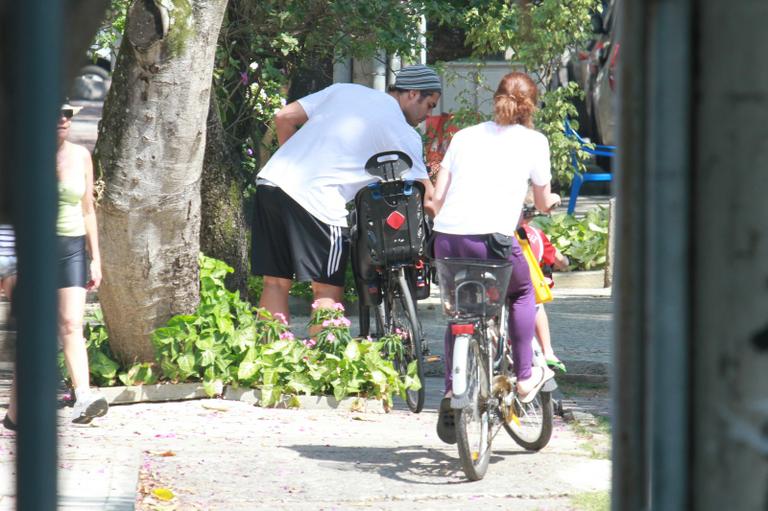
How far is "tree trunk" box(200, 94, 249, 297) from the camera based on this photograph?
8.44 m

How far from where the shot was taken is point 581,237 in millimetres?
12531

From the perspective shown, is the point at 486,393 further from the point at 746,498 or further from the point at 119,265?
the point at 746,498

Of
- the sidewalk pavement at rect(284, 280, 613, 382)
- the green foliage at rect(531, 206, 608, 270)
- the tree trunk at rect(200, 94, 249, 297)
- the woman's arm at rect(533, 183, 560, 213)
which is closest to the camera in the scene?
the woman's arm at rect(533, 183, 560, 213)

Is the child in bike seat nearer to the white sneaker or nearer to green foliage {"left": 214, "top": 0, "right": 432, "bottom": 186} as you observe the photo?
the white sneaker

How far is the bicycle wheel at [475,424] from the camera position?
16.8 feet

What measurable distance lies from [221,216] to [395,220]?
7.11 ft

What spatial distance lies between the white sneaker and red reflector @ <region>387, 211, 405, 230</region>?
67.8 inches

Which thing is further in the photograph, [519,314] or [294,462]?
[519,314]

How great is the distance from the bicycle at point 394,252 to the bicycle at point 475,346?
1.19m

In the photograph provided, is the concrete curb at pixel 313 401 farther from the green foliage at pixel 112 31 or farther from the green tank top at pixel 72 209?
the green foliage at pixel 112 31

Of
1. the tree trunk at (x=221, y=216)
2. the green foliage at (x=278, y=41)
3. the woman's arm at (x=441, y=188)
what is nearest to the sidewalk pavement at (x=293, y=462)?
the woman's arm at (x=441, y=188)

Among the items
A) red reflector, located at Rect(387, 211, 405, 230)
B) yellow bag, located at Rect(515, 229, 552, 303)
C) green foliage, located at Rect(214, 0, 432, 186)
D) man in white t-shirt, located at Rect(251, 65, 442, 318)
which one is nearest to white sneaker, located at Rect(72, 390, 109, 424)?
man in white t-shirt, located at Rect(251, 65, 442, 318)

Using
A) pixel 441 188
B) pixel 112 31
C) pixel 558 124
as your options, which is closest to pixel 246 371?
pixel 441 188

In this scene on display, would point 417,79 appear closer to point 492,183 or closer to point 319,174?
point 319,174
